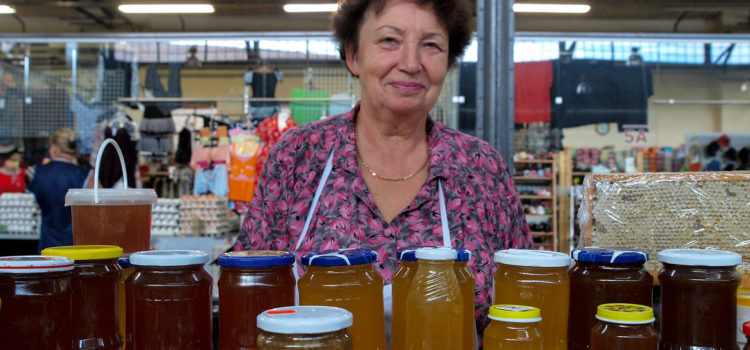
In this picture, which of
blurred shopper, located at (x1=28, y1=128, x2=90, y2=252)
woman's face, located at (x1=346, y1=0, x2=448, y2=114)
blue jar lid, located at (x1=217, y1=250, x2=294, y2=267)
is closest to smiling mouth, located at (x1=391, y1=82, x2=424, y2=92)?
woman's face, located at (x1=346, y1=0, x2=448, y2=114)

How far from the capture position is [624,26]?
5312 millimetres

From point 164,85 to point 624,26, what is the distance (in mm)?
4538

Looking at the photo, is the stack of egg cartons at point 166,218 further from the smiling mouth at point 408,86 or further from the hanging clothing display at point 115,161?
the smiling mouth at point 408,86

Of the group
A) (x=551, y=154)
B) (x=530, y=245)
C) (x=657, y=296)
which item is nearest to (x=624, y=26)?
(x=551, y=154)

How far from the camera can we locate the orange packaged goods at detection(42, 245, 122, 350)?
896mm

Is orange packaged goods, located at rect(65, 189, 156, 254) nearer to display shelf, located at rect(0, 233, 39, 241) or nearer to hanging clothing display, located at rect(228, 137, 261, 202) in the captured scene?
hanging clothing display, located at rect(228, 137, 261, 202)

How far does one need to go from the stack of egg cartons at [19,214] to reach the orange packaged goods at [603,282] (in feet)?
19.9

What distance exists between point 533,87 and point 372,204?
380 cm

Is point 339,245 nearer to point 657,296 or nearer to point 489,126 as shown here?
point 657,296

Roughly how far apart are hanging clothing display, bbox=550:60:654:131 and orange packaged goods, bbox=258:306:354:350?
4731mm

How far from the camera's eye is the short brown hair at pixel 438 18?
171cm

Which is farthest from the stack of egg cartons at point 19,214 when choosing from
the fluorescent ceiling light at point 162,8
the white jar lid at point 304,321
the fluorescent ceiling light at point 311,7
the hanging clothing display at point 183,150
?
the white jar lid at point 304,321

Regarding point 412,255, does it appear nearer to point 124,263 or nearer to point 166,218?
point 124,263

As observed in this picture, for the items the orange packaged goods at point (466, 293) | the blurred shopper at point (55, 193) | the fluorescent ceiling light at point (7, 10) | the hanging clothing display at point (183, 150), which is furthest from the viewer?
the fluorescent ceiling light at point (7, 10)
